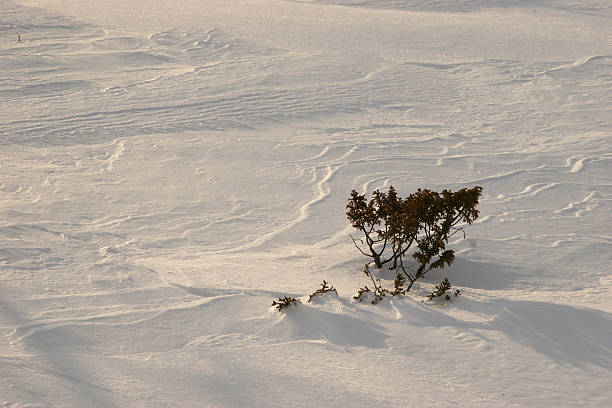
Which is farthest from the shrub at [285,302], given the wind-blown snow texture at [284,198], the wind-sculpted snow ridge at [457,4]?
the wind-sculpted snow ridge at [457,4]

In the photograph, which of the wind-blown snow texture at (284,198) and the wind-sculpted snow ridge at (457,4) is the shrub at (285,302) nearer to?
the wind-blown snow texture at (284,198)

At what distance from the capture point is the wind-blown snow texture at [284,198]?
291 centimetres

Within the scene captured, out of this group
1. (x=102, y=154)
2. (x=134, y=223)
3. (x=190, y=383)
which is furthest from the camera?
(x=102, y=154)

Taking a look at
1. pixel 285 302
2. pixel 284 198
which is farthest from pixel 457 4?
pixel 285 302

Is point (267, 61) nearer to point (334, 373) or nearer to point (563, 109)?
point (563, 109)

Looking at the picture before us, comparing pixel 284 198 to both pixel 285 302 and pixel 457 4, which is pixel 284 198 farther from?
pixel 457 4

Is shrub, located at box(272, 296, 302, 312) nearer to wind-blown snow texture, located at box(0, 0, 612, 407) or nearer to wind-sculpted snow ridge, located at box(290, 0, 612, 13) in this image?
wind-blown snow texture, located at box(0, 0, 612, 407)

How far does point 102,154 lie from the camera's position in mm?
6887

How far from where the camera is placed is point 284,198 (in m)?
6.01

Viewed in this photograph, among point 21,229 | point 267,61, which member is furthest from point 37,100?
point 21,229

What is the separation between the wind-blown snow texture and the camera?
2.91 m

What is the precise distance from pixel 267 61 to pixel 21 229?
632 cm

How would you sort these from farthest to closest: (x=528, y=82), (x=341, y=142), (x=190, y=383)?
1. (x=528, y=82)
2. (x=341, y=142)
3. (x=190, y=383)

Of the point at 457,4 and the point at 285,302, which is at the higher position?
the point at 457,4
